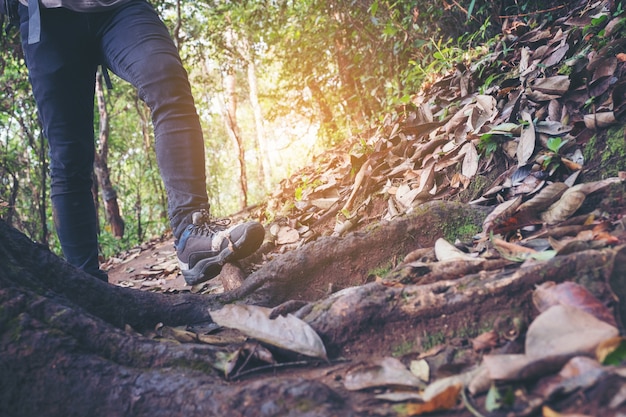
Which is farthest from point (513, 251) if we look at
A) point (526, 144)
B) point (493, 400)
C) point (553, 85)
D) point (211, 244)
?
point (211, 244)

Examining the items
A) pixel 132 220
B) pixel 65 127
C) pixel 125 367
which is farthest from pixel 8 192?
pixel 125 367

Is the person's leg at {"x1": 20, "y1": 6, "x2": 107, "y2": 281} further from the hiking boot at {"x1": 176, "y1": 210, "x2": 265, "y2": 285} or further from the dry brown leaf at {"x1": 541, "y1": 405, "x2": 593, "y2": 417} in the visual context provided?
the dry brown leaf at {"x1": 541, "y1": 405, "x2": 593, "y2": 417}

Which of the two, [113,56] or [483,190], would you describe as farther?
[113,56]

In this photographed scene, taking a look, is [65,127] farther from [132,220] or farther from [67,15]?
[132,220]

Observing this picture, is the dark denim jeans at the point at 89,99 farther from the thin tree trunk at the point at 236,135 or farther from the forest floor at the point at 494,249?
the thin tree trunk at the point at 236,135

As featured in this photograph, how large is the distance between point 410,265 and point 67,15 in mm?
2032

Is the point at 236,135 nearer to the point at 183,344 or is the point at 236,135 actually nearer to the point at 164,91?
the point at 164,91

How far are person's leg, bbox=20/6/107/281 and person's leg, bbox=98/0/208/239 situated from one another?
0.46 feet

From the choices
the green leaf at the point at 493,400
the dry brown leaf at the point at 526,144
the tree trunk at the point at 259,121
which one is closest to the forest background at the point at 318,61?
the dry brown leaf at the point at 526,144

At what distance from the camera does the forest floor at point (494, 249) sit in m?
0.89

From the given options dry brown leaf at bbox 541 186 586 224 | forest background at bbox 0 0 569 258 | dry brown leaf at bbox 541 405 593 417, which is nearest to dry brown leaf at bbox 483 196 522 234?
dry brown leaf at bbox 541 186 586 224

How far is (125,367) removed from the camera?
1.13 m

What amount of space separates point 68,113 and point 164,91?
0.50 m

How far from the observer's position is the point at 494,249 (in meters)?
1.41
